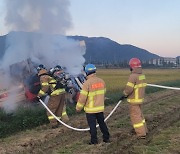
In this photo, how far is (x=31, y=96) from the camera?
13.5 m

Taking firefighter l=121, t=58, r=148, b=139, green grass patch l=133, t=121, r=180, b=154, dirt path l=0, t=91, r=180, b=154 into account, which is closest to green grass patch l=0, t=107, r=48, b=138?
dirt path l=0, t=91, r=180, b=154

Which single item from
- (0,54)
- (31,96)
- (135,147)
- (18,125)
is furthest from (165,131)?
(0,54)

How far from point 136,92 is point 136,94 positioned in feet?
0.17

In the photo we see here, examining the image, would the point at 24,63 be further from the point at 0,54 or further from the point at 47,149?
the point at 47,149

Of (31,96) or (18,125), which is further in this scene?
(31,96)

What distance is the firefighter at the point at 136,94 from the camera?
29.2 ft

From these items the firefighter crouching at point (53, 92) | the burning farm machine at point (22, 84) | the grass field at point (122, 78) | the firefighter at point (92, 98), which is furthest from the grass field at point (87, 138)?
the grass field at point (122, 78)

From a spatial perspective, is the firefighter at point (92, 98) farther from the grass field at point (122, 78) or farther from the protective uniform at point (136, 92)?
the grass field at point (122, 78)

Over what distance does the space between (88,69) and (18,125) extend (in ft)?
12.3

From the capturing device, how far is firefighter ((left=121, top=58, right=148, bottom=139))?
8914mm

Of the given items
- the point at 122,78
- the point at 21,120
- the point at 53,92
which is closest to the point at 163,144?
the point at 53,92

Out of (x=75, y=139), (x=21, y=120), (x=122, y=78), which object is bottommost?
(x=122, y=78)

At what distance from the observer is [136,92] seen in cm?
903

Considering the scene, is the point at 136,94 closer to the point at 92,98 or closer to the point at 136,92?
the point at 136,92
